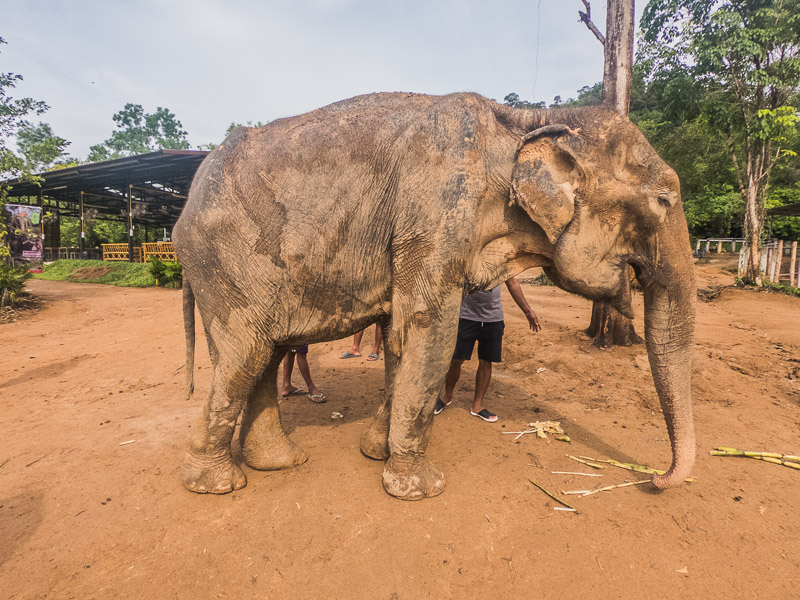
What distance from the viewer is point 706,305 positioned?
1077 cm

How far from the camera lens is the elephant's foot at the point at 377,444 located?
3.29m

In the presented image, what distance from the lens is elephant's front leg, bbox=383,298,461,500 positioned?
8.39 feet

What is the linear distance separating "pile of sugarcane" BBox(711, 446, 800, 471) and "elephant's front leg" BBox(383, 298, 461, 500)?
2.38m

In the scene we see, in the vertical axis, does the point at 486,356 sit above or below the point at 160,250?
below

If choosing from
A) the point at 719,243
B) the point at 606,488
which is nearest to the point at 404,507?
the point at 606,488

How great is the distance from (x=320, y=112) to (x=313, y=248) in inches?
37.1

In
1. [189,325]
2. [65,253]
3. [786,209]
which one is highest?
[786,209]

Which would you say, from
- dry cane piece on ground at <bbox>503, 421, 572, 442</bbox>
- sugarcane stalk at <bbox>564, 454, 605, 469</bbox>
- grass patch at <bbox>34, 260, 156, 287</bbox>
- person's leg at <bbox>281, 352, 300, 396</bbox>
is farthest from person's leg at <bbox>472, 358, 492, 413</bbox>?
grass patch at <bbox>34, 260, 156, 287</bbox>

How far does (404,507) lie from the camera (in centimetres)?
268

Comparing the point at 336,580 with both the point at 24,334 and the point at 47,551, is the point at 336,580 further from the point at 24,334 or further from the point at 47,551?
the point at 24,334

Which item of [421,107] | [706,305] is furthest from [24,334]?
[706,305]

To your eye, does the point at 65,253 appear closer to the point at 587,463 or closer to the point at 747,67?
the point at 587,463

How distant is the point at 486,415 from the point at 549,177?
2.51 metres

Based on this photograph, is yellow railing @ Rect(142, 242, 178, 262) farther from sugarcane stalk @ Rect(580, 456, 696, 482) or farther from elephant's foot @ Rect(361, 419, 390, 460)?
sugarcane stalk @ Rect(580, 456, 696, 482)
